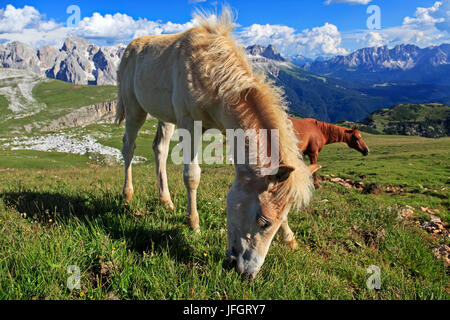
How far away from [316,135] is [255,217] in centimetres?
1201

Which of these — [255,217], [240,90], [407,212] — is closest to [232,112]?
[240,90]

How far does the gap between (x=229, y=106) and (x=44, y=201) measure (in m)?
4.90

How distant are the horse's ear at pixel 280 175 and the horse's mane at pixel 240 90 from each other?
0.06 metres

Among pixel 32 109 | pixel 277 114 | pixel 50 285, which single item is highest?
pixel 32 109

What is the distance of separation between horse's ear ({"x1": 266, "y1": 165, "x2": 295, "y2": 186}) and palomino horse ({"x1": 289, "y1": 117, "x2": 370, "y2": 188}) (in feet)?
31.2

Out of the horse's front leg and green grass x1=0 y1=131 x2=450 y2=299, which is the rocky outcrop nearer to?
green grass x1=0 y1=131 x2=450 y2=299

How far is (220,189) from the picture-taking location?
320 inches

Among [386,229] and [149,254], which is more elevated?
[149,254]

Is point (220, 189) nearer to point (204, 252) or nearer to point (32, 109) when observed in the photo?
point (204, 252)

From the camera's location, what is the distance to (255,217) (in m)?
3.54

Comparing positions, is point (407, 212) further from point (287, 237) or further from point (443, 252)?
point (287, 237)

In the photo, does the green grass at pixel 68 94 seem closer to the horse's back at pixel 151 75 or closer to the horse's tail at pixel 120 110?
the horse's tail at pixel 120 110

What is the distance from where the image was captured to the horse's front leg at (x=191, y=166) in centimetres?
492

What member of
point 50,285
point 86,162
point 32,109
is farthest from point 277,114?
point 32,109
